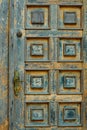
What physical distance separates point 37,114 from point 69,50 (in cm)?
71

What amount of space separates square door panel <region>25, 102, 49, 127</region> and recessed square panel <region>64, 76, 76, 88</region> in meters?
0.31

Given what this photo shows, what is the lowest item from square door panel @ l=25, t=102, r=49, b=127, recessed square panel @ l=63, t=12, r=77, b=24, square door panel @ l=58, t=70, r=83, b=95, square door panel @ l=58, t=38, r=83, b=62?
square door panel @ l=25, t=102, r=49, b=127

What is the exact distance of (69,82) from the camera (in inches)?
137

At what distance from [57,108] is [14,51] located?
703 millimetres

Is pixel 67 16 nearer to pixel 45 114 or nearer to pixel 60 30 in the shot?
pixel 60 30

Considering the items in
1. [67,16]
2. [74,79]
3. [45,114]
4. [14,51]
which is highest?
[67,16]

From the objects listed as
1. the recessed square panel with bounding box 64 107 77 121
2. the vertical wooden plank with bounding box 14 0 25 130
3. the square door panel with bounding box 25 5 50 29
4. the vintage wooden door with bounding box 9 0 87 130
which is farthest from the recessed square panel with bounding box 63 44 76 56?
the recessed square panel with bounding box 64 107 77 121

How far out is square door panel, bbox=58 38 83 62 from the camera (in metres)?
3.48

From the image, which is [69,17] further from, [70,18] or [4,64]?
[4,64]

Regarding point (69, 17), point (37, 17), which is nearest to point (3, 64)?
point (37, 17)

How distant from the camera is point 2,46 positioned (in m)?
3.46

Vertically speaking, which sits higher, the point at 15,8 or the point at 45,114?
the point at 15,8

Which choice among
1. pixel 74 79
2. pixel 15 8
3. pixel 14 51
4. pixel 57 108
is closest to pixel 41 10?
pixel 15 8

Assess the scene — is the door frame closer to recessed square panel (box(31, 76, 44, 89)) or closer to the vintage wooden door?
the vintage wooden door
